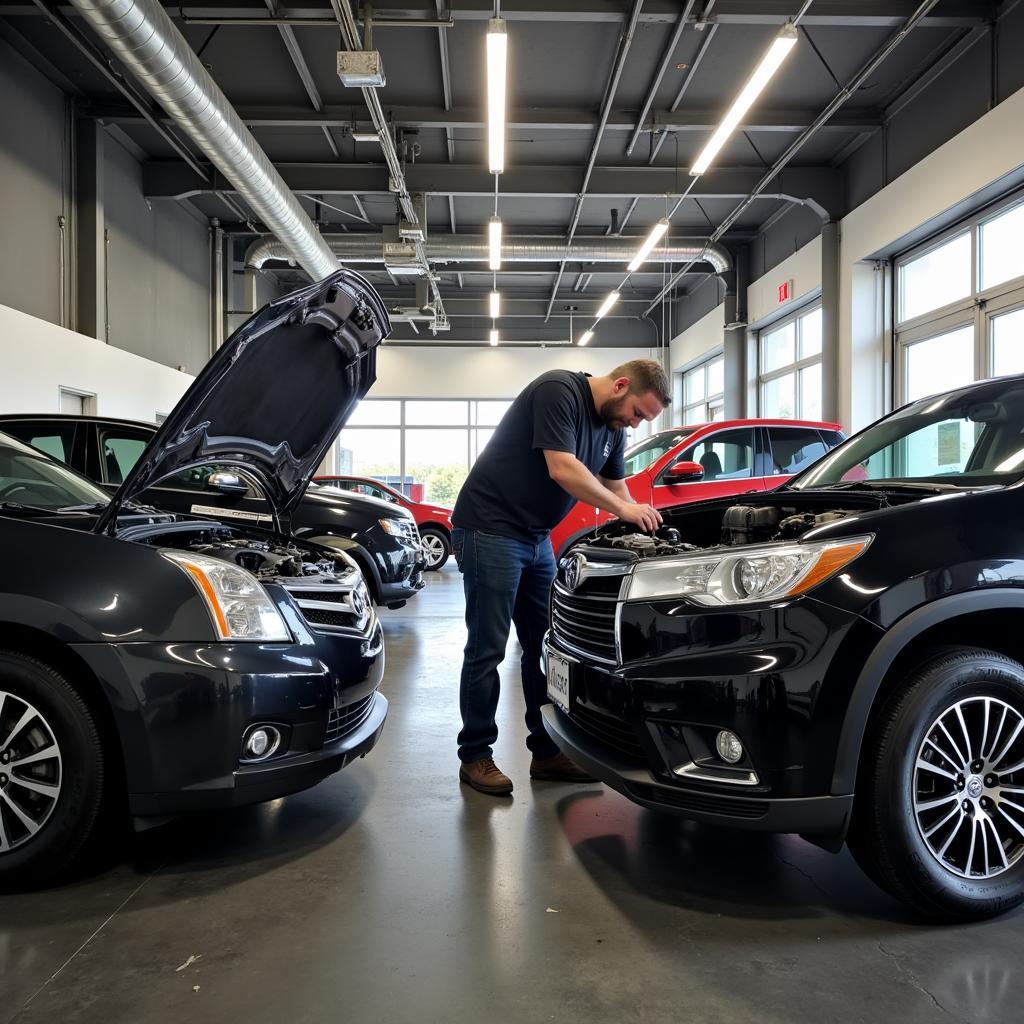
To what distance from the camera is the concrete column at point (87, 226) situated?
31.8 ft

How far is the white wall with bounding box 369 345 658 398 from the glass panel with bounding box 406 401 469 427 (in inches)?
16.0

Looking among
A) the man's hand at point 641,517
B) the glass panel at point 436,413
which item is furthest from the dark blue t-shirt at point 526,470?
the glass panel at point 436,413

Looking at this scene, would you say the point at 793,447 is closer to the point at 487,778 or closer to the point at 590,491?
the point at 590,491

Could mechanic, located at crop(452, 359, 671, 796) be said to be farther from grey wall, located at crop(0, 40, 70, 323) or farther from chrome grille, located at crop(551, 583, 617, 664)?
grey wall, located at crop(0, 40, 70, 323)

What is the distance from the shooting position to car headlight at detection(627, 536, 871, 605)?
195cm

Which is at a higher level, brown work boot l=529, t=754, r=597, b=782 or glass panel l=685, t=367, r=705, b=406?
glass panel l=685, t=367, r=705, b=406

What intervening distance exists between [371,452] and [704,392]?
332 inches

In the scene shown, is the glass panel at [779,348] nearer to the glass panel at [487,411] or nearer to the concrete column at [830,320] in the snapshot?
the concrete column at [830,320]

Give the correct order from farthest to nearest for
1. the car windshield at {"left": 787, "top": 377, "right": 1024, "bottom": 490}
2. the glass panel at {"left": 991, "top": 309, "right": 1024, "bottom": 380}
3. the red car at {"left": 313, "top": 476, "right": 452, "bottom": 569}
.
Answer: the red car at {"left": 313, "top": 476, "right": 452, "bottom": 569} → the glass panel at {"left": 991, "top": 309, "right": 1024, "bottom": 380} → the car windshield at {"left": 787, "top": 377, "right": 1024, "bottom": 490}

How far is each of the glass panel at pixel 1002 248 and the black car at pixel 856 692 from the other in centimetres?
746

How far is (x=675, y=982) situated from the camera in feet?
5.82

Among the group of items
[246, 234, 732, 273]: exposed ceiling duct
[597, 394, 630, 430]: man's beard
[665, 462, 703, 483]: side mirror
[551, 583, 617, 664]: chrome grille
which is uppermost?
[246, 234, 732, 273]: exposed ceiling duct

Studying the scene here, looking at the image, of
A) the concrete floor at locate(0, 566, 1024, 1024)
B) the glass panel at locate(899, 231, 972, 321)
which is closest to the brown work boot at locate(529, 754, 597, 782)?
the concrete floor at locate(0, 566, 1024, 1024)

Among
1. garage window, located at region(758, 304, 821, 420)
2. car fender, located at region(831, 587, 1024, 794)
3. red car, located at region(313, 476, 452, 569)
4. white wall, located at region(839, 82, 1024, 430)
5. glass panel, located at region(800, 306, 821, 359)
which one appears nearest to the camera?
car fender, located at region(831, 587, 1024, 794)
